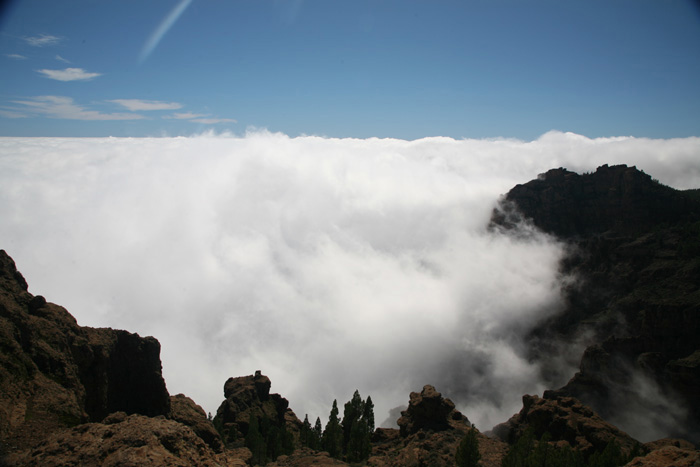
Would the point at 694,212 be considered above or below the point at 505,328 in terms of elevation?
above

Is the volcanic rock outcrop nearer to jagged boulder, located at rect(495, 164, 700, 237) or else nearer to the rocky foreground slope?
the rocky foreground slope

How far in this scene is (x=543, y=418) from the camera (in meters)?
69.3

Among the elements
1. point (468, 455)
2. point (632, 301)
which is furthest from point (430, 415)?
point (632, 301)

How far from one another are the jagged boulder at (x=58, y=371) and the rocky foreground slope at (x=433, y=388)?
0.12m

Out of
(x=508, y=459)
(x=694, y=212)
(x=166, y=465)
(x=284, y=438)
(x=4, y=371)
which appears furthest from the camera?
(x=694, y=212)

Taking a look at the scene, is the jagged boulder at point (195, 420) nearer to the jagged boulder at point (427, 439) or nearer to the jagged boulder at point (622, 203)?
the jagged boulder at point (427, 439)

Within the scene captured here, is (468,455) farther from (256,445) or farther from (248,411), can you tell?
(248,411)

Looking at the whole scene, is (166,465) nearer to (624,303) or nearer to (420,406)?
(420,406)

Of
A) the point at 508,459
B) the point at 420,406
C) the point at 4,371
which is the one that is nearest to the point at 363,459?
the point at 420,406

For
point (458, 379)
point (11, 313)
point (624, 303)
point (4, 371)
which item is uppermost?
point (624, 303)

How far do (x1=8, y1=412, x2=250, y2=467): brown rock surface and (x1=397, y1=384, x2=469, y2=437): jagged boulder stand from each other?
58.9m

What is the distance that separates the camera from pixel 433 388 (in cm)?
7788

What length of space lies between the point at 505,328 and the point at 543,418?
138083 millimetres

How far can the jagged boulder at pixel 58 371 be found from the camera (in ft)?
91.7
